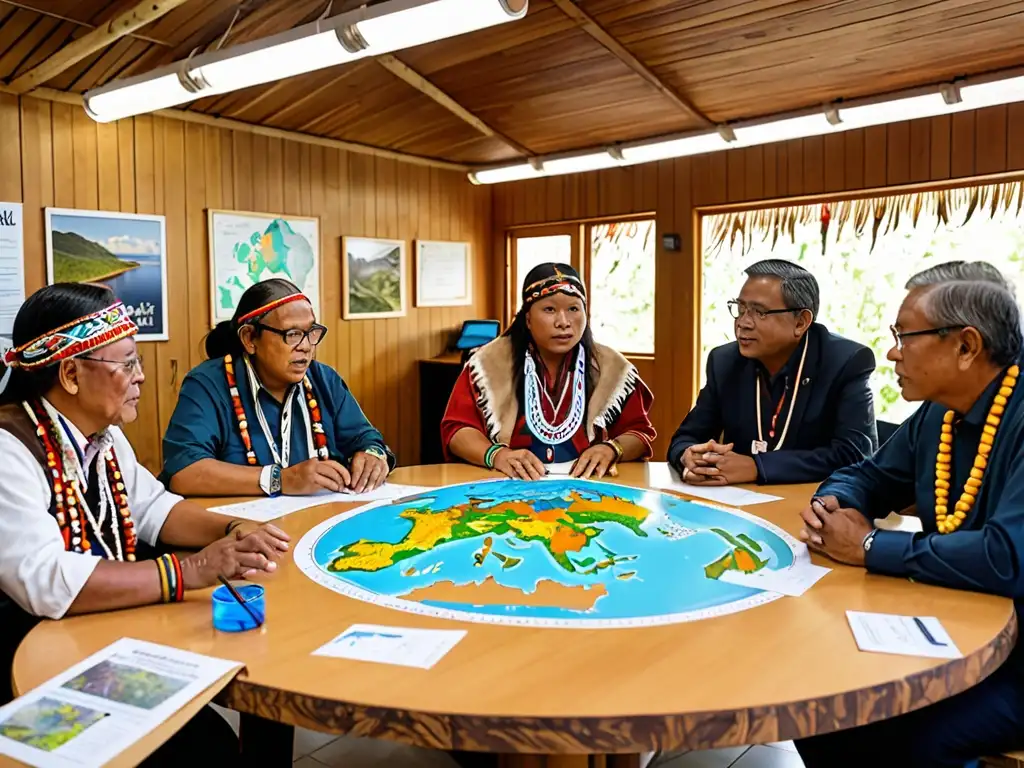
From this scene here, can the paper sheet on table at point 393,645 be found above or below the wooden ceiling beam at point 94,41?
below

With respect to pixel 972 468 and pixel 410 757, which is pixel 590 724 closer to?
pixel 972 468

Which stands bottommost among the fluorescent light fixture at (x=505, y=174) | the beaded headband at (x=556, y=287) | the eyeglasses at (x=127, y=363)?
the eyeglasses at (x=127, y=363)

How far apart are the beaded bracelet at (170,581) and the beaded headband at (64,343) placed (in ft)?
1.65

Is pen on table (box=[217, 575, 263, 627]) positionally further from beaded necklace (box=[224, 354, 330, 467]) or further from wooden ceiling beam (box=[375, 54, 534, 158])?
wooden ceiling beam (box=[375, 54, 534, 158])

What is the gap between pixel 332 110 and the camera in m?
5.64

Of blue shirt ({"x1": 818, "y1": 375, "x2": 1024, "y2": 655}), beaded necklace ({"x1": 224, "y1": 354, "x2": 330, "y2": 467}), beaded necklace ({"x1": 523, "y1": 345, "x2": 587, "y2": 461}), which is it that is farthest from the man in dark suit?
beaded necklace ({"x1": 224, "y1": 354, "x2": 330, "y2": 467})

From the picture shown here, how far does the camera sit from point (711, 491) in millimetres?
2510

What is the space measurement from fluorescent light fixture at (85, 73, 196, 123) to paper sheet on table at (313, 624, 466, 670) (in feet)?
11.7

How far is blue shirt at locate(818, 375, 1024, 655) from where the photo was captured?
1.57 metres

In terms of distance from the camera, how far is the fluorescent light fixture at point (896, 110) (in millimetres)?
4379

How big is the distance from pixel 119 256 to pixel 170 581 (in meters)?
4.09

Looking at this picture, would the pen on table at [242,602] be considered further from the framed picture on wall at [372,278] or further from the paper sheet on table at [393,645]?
the framed picture on wall at [372,278]

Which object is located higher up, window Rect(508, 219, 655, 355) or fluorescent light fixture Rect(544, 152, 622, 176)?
fluorescent light fixture Rect(544, 152, 622, 176)

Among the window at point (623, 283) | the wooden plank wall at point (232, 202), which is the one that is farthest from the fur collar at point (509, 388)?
the window at point (623, 283)
